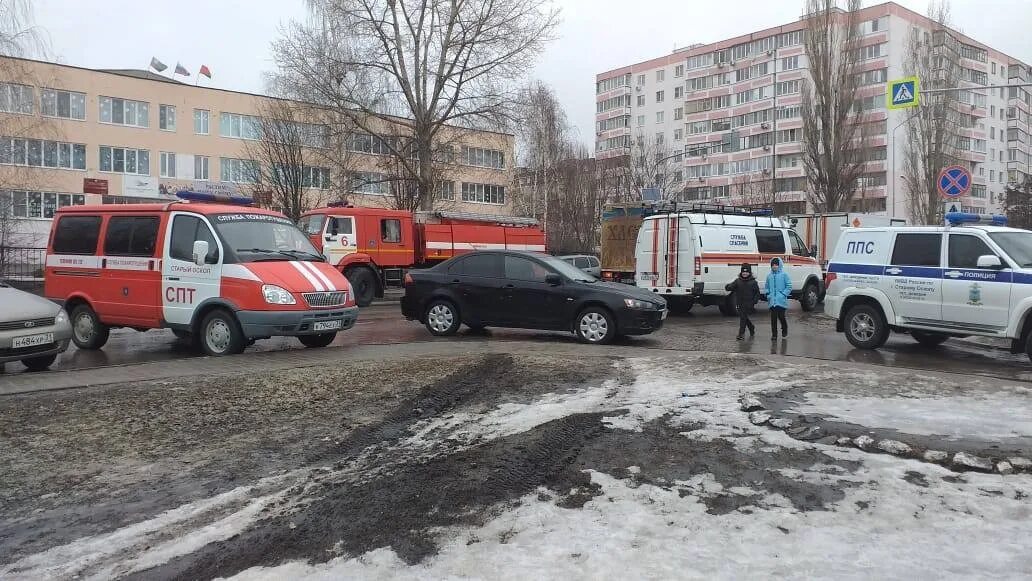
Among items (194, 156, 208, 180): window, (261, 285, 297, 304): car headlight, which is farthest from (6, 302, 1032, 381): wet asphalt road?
(194, 156, 208, 180): window

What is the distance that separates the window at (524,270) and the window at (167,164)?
4503 cm

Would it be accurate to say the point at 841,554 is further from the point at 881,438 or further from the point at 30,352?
the point at 30,352

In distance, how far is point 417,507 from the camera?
13.8 feet

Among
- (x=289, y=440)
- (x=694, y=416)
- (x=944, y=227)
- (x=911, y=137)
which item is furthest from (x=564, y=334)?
(x=911, y=137)

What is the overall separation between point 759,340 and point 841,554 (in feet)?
34.0

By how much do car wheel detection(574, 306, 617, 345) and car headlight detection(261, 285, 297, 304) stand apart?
14.9 feet

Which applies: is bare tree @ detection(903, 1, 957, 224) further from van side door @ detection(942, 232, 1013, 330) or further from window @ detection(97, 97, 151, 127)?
window @ detection(97, 97, 151, 127)

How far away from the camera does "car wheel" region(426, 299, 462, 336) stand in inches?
510

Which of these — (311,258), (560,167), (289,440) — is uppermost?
(560,167)

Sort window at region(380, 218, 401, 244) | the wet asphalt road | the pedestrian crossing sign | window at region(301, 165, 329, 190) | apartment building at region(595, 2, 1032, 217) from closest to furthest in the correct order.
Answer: the wet asphalt road
the pedestrian crossing sign
window at region(380, 218, 401, 244)
window at region(301, 165, 329, 190)
apartment building at region(595, 2, 1032, 217)

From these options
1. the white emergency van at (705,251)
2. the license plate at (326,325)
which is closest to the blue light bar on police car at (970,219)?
the white emergency van at (705,251)

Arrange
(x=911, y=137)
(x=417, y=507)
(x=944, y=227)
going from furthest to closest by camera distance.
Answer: (x=911, y=137)
(x=944, y=227)
(x=417, y=507)

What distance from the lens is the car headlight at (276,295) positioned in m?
10.2

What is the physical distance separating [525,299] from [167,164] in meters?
45.7
